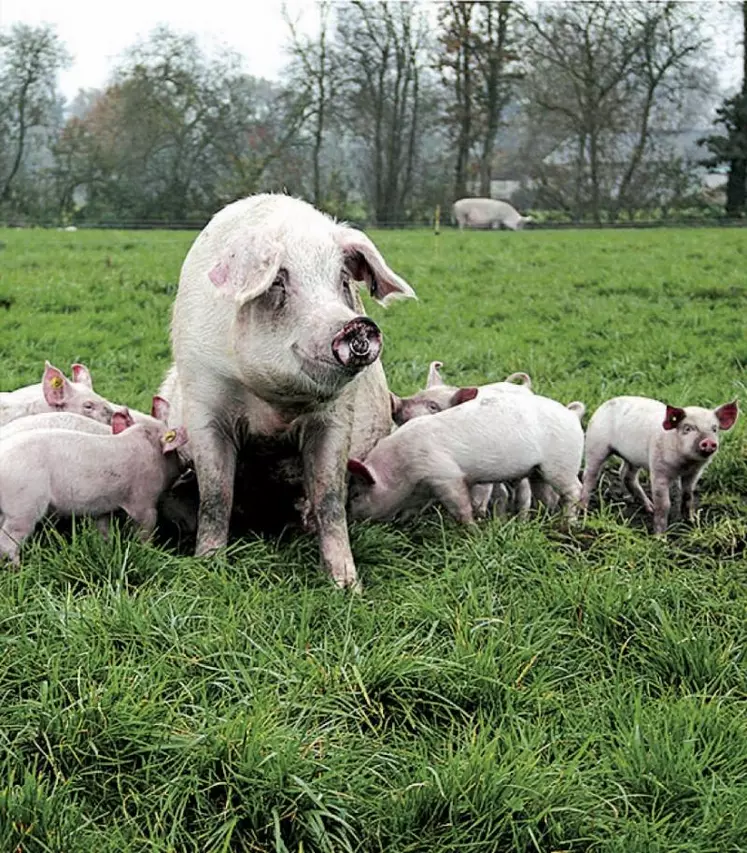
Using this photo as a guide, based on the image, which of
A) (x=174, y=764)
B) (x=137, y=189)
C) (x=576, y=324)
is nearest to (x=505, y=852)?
(x=174, y=764)

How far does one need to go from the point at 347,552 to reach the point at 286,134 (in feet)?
113

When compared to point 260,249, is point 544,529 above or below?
below

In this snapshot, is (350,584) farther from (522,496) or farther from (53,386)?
(53,386)

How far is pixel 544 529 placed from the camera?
4891 mm

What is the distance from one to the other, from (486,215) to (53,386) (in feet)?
99.2

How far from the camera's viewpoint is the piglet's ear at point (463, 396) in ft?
17.5

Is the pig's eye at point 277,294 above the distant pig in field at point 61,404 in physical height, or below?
above

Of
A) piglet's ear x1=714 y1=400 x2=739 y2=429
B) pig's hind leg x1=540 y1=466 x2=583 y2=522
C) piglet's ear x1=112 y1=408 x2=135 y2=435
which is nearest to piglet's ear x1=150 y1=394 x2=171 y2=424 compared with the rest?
piglet's ear x1=112 y1=408 x2=135 y2=435

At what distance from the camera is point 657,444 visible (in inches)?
211

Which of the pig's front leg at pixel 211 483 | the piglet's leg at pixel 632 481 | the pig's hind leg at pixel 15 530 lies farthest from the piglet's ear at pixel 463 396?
the pig's hind leg at pixel 15 530

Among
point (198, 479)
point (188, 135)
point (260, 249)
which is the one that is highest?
point (188, 135)

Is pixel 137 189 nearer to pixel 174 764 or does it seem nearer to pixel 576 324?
pixel 576 324

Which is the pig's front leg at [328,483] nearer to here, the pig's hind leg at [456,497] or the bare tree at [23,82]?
the pig's hind leg at [456,497]

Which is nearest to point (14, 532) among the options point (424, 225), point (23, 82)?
point (424, 225)
